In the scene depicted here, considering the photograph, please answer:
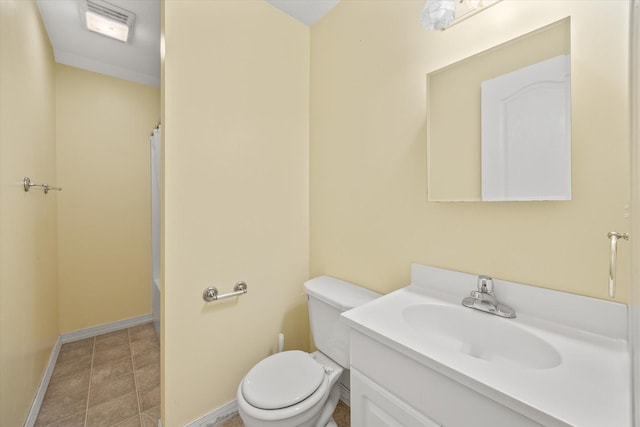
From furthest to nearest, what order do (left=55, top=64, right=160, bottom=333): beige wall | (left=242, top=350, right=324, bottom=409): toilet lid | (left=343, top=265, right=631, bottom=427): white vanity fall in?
1. (left=55, top=64, right=160, bottom=333): beige wall
2. (left=242, top=350, right=324, bottom=409): toilet lid
3. (left=343, top=265, right=631, bottom=427): white vanity

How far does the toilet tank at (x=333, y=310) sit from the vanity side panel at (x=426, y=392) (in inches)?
15.0

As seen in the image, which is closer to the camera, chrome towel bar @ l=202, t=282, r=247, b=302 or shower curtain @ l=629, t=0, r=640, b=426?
shower curtain @ l=629, t=0, r=640, b=426

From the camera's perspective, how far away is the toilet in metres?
1.02

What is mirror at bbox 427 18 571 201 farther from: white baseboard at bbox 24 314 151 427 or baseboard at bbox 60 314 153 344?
baseboard at bbox 60 314 153 344

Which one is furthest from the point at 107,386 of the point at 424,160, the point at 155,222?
the point at 424,160

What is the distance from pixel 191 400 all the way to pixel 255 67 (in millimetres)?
1866

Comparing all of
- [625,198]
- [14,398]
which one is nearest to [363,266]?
[625,198]

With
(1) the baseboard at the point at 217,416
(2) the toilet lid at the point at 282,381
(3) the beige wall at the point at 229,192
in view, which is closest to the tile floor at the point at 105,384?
(1) the baseboard at the point at 217,416

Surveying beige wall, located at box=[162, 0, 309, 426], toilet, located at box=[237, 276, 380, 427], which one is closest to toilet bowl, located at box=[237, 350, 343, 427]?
toilet, located at box=[237, 276, 380, 427]

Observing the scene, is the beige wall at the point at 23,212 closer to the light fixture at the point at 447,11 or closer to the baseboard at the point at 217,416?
the baseboard at the point at 217,416

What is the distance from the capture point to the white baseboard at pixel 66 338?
4.65 ft

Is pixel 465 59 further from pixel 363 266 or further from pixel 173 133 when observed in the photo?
pixel 173 133

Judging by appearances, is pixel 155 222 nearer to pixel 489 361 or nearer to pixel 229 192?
pixel 229 192

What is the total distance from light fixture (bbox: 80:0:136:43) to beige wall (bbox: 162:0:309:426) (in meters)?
0.81
